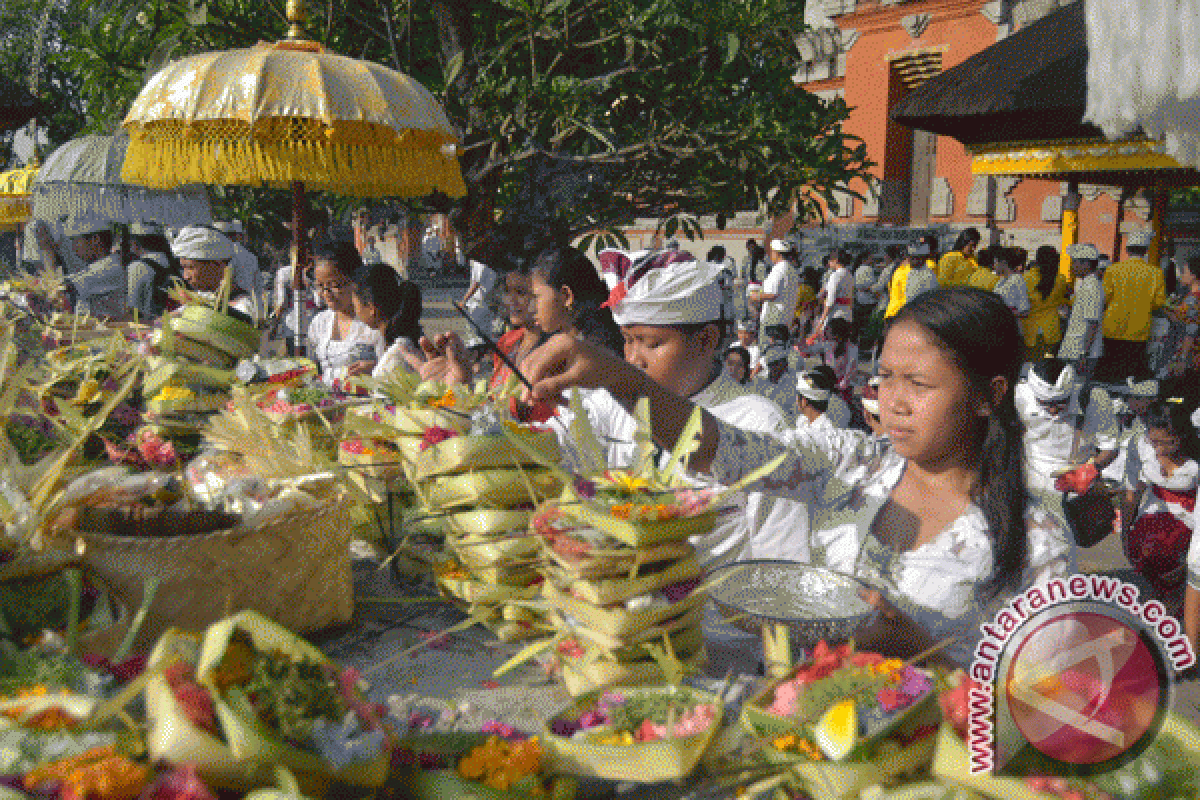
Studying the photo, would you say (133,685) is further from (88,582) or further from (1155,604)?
(1155,604)

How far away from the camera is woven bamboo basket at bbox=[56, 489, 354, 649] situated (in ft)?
4.41

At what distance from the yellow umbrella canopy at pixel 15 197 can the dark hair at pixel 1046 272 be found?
9.23m

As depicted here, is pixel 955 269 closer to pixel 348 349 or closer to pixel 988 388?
pixel 348 349

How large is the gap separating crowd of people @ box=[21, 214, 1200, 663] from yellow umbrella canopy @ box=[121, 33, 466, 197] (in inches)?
19.0

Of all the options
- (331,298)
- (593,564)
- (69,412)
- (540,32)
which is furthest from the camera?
(540,32)

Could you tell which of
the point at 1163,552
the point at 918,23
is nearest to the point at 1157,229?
the point at 1163,552

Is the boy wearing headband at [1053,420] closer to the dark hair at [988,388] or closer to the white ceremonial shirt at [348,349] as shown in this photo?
the white ceremonial shirt at [348,349]

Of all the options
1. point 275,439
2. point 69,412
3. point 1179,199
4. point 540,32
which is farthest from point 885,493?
point 1179,199

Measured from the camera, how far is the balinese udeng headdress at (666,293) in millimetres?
2250

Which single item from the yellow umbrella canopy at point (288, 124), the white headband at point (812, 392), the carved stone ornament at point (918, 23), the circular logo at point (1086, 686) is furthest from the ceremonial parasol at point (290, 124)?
the carved stone ornament at point (918, 23)

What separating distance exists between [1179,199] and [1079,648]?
17.9 m

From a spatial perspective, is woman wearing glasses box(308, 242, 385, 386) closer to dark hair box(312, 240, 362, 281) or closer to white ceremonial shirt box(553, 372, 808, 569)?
dark hair box(312, 240, 362, 281)

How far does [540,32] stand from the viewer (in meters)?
5.56

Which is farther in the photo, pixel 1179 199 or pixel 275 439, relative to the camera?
pixel 1179 199
